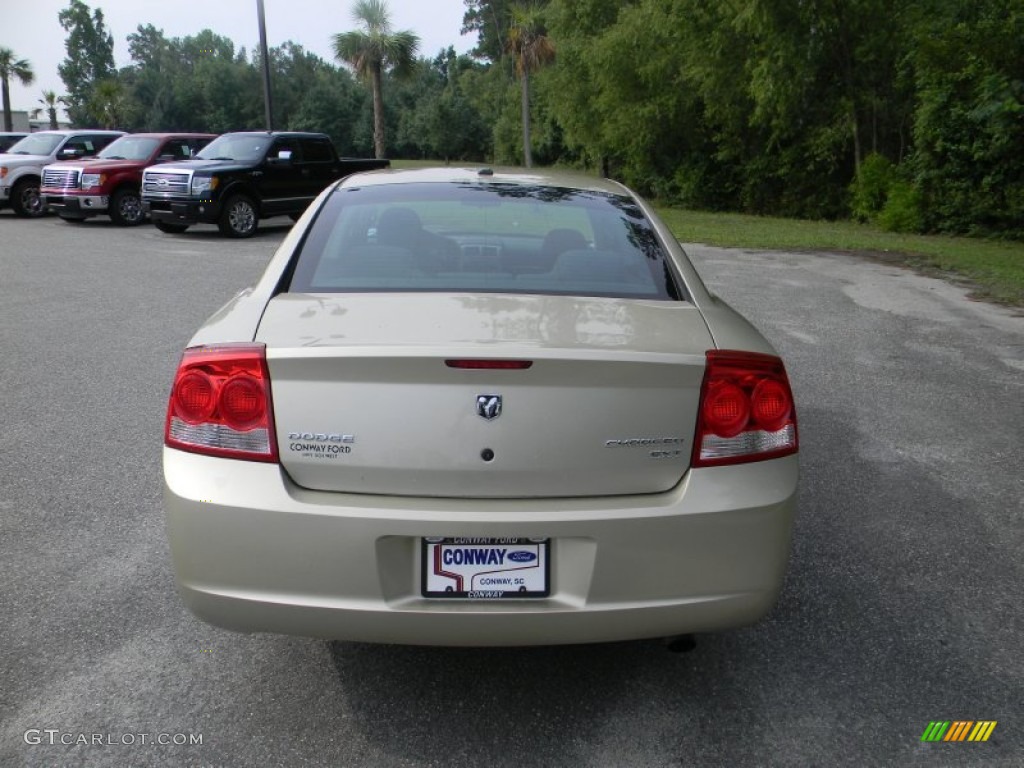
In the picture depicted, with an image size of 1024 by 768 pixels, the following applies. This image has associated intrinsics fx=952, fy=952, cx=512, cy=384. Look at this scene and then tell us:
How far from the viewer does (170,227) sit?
1845 cm

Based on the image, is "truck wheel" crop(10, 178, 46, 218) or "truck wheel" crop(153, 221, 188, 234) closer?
"truck wheel" crop(153, 221, 188, 234)

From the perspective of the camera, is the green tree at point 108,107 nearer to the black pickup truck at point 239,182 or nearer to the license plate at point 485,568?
the black pickup truck at point 239,182

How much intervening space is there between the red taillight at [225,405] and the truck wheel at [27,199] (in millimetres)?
21629

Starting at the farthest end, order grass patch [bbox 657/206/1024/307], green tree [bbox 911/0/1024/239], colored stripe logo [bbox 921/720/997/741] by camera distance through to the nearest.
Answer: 1. green tree [bbox 911/0/1024/239]
2. grass patch [bbox 657/206/1024/307]
3. colored stripe logo [bbox 921/720/997/741]

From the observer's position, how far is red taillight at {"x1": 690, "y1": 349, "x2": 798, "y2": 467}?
271cm

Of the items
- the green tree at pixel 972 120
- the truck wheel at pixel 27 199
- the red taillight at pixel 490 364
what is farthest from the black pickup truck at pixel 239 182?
the red taillight at pixel 490 364

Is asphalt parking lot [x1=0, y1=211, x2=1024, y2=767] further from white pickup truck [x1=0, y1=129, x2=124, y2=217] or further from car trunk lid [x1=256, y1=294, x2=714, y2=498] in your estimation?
white pickup truck [x1=0, y1=129, x2=124, y2=217]

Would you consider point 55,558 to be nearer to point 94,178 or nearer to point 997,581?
point 997,581

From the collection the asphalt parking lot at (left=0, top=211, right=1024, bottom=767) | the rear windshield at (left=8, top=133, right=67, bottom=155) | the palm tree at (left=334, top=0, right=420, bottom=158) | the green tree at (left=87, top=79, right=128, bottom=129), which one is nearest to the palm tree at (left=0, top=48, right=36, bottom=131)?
the green tree at (left=87, top=79, right=128, bottom=129)

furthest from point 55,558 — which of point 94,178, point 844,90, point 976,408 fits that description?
point 844,90

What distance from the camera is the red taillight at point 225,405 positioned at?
8.70ft

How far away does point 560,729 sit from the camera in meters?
2.86

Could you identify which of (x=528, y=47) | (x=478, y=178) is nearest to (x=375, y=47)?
(x=528, y=47)

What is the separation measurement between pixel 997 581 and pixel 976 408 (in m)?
2.88
